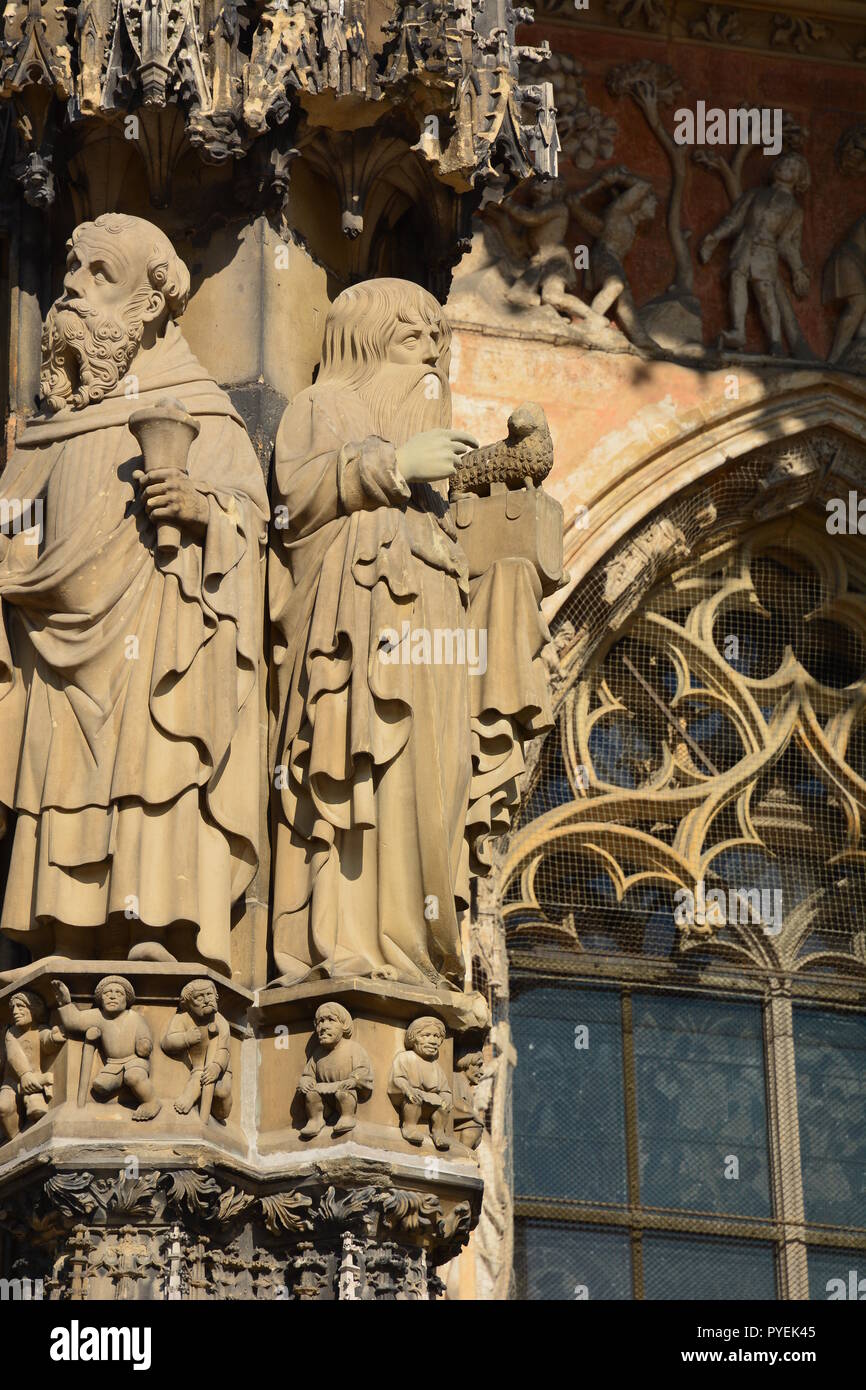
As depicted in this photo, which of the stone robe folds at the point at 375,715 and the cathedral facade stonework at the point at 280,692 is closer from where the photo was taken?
the cathedral facade stonework at the point at 280,692

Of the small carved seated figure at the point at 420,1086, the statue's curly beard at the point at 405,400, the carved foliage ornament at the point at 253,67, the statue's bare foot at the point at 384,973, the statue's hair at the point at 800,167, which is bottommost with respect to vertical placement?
the small carved seated figure at the point at 420,1086

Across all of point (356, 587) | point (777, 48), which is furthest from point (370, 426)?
point (777, 48)

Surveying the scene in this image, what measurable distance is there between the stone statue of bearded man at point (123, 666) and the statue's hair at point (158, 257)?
132 millimetres

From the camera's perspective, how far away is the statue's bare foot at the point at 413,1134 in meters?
7.47

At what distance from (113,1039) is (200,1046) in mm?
227

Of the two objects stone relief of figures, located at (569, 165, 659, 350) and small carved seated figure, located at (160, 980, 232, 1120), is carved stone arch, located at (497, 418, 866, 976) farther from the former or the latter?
small carved seated figure, located at (160, 980, 232, 1120)

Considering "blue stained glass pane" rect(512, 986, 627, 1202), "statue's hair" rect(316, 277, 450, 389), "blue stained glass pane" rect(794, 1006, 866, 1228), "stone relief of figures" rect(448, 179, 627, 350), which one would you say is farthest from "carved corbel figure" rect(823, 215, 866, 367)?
"statue's hair" rect(316, 277, 450, 389)

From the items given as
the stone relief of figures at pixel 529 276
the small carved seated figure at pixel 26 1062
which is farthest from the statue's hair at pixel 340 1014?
the stone relief of figures at pixel 529 276

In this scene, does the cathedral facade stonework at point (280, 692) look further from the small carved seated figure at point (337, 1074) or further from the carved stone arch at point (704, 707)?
the carved stone arch at point (704, 707)

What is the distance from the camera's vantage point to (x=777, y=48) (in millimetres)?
12445

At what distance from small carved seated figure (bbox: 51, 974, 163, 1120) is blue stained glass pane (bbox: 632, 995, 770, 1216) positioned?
14.5 feet

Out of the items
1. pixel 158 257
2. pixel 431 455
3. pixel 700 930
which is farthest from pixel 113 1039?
pixel 700 930

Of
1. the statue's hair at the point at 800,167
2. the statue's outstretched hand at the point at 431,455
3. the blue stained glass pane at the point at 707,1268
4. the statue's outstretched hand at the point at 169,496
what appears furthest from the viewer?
the statue's hair at the point at 800,167

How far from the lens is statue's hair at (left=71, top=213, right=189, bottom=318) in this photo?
8141 millimetres
